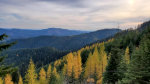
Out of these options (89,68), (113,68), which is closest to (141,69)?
(113,68)

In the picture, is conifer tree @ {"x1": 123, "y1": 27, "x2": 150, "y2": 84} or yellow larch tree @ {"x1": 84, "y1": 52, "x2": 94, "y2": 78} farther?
yellow larch tree @ {"x1": 84, "y1": 52, "x2": 94, "y2": 78}

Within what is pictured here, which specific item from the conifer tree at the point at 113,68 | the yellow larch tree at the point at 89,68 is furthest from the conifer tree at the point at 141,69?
the yellow larch tree at the point at 89,68

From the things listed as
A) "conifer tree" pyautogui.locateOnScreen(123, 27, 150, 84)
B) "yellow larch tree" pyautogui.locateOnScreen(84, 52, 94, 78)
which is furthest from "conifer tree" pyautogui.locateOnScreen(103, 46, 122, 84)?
"yellow larch tree" pyautogui.locateOnScreen(84, 52, 94, 78)

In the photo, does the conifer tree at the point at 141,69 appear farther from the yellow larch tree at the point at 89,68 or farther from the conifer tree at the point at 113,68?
the yellow larch tree at the point at 89,68

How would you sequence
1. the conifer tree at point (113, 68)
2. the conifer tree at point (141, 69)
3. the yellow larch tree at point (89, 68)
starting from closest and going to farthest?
the conifer tree at point (141, 69) < the conifer tree at point (113, 68) < the yellow larch tree at point (89, 68)

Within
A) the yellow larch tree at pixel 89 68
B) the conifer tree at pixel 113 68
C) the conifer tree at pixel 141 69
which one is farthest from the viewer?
the yellow larch tree at pixel 89 68

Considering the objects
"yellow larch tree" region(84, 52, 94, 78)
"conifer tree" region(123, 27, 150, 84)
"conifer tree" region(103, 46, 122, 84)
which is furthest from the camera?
"yellow larch tree" region(84, 52, 94, 78)

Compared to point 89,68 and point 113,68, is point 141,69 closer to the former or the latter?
point 113,68

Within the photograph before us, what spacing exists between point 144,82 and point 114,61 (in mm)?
A: 8965

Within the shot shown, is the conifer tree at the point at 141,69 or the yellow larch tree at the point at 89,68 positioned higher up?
the conifer tree at the point at 141,69

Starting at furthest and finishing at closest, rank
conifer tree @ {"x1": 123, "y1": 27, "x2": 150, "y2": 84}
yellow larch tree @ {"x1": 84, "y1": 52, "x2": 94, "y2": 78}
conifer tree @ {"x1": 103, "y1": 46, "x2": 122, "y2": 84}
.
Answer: yellow larch tree @ {"x1": 84, "y1": 52, "x2": 94, "y2": 78}
conifer tree @ {"x1": 103, "y1": 46, "x2": 122, "y2": 84}
conifer tree @ {"x1": 123, "y1": 27, "x2": 150, "y2": 84}

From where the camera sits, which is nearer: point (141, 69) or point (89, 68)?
point (141, 69)

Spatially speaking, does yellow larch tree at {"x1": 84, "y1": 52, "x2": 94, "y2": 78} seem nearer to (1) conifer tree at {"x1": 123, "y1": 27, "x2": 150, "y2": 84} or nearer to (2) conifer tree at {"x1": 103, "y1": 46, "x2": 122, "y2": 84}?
(2) conifer tree at {"x1": 103, "y1": 46, "x2": 122, "y2": 84}

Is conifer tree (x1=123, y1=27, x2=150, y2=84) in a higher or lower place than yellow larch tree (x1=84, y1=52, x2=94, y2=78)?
higher
